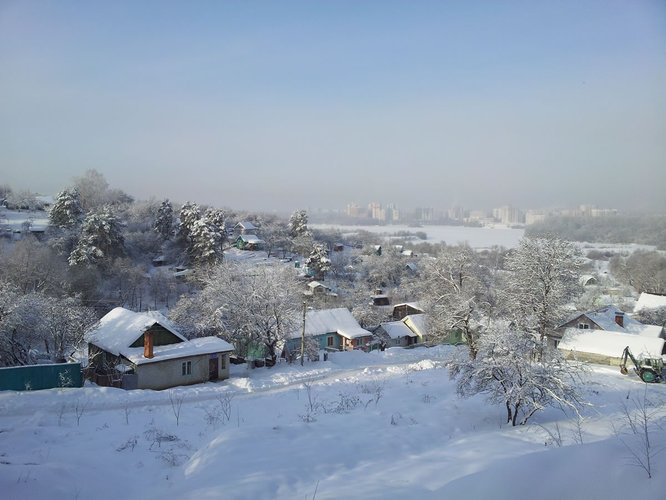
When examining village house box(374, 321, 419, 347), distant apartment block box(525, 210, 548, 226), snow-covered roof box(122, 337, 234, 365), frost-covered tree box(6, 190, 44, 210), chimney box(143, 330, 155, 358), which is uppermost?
frost-covered tree box(6, 190, 44, 210)

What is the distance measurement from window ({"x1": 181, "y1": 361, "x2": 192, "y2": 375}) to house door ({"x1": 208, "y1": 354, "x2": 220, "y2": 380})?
109 cm

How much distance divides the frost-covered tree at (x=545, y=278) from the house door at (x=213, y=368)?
56.4 ft

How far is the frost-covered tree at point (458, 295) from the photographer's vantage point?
25734 mm

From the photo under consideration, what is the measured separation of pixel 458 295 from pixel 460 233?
29.6 meters

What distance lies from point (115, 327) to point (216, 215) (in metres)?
38.2

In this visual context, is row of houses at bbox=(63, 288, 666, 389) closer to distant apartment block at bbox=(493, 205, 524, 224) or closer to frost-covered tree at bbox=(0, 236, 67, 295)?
distant apartment block at bbox=(493, 205, 524, 224)

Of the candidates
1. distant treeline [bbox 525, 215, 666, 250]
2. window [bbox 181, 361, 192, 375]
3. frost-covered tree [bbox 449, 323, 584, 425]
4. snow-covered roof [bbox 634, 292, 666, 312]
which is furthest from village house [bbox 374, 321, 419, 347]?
frost-covered tree [bbox 449, 323, 584, 425]

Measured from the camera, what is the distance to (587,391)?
A: 1593cm

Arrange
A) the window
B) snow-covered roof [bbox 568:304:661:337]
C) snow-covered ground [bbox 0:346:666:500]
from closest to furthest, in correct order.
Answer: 1. snow-covered ground [bbox 0:346:666:500]
2. the window
3. snow-covered roof [bbox 568:304:661:337]

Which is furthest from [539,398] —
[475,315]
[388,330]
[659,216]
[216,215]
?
[216,215]

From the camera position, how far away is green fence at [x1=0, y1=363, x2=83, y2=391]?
665 inches

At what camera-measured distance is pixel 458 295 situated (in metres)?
26.7

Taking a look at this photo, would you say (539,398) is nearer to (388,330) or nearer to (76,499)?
(76,499)

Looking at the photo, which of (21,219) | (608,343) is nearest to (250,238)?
(21,219)
